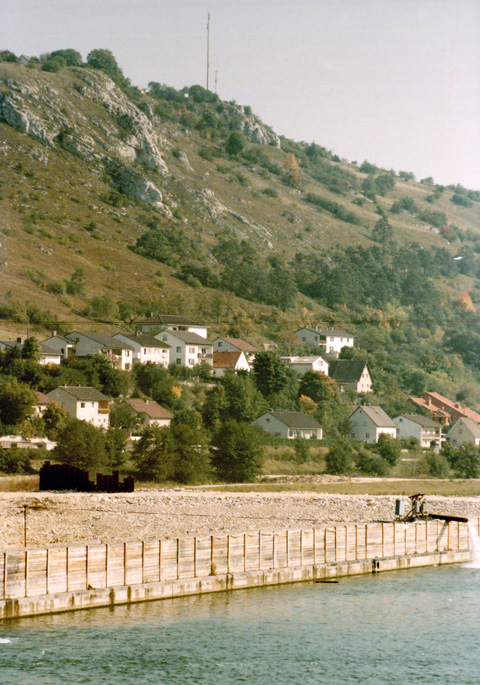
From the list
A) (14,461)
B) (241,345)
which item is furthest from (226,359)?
(14,461)

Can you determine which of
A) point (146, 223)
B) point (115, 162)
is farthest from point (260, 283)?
point (115, 162)

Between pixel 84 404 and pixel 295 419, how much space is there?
2078cm

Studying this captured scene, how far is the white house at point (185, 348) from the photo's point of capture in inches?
4796

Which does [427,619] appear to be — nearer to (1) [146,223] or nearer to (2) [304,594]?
(2) [304,594]

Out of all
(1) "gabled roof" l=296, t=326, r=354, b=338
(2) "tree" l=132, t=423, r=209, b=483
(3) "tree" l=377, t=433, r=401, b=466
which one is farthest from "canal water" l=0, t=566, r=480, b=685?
(1) "gabled roof" l=296, t=326, r=354, b=338

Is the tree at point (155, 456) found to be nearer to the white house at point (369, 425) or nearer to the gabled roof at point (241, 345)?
the white house at point (369, 425)

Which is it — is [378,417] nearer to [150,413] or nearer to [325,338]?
[150,413]

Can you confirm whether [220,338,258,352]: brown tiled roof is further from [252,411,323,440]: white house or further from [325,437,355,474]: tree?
[325,437,355,474]: tree

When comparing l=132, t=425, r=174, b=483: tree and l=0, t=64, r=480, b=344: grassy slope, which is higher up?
l=0, t=64, r=480, b=344: grassy slope

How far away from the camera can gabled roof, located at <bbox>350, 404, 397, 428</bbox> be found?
11012 cm

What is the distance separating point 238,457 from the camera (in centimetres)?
7831

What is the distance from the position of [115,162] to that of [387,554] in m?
159

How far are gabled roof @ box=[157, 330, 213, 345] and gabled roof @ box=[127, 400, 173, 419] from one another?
76.9 feet

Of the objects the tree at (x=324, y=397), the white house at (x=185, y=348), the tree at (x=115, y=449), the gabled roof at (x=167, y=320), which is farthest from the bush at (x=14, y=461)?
the gabled roof at (x=167, y=320)
